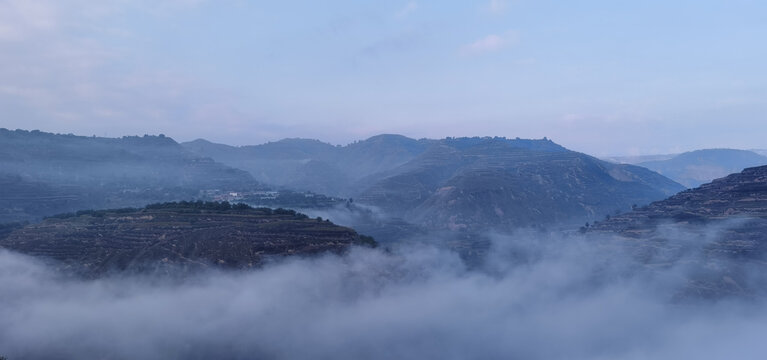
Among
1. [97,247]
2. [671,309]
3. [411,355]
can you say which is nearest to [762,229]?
[671,309]

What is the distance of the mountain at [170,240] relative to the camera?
94688mm

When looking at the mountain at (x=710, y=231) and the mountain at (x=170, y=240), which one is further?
the mountain at (x=710, y=231)

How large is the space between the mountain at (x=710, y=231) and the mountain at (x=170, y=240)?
6732cm

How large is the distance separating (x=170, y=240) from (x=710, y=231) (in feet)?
387

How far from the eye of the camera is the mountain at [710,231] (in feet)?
359

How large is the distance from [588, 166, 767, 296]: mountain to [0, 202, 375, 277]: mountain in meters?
67.3

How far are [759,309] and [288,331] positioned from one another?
84120 millimetres

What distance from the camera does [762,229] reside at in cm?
12012

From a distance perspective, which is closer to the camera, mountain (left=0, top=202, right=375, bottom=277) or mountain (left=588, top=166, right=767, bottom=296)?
mountain (left=0, top=202, right=375, bottom=277)

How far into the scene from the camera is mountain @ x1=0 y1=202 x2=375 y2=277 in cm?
9469

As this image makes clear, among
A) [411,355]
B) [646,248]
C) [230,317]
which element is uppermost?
[646,248]

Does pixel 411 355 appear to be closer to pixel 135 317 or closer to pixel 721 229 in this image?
pixel 135 317

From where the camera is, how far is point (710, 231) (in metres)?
129

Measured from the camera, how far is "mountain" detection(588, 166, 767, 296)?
10950cm
